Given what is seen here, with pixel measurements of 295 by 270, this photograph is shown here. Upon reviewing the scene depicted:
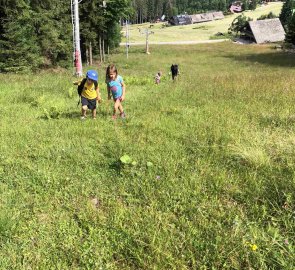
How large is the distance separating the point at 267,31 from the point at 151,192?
8989 centimetres

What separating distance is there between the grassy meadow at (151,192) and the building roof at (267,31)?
8220cm

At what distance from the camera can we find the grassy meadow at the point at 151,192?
364cm

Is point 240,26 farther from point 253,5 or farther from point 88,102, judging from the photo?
point 88,102

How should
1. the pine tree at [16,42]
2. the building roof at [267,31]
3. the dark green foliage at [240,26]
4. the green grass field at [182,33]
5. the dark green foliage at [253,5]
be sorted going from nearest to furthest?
the pine tree at [16,42] → the building roof at [267,31] → the dark green foliage at [240,26] → the green grass field at [182,33] → the dark green foliage at [253,5]

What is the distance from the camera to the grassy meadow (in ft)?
11.9

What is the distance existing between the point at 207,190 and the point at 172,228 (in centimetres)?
93

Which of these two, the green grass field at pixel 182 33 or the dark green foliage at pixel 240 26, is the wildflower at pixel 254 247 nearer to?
the green grass field at pixel 182 33

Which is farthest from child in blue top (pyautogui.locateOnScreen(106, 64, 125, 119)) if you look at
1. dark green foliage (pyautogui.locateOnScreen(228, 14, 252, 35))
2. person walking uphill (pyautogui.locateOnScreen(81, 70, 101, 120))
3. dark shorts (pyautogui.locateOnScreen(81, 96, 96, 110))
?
dark green foliage (pyautogui.locateOnScreen(228, 14, 252, 35))

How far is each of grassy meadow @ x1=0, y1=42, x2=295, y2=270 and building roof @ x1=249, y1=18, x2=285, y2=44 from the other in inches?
3236

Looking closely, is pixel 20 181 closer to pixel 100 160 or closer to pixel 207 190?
pixel 100 160

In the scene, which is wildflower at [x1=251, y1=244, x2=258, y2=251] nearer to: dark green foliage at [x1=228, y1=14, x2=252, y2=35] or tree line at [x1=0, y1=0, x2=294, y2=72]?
tree line at [x1=0, y1=0, x2=294, y2=72]

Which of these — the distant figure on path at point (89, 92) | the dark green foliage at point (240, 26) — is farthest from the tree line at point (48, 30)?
the dark green foliage at point (240, 26)

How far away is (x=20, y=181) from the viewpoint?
5.33 m

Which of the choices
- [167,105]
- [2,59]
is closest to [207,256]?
[167,105]
